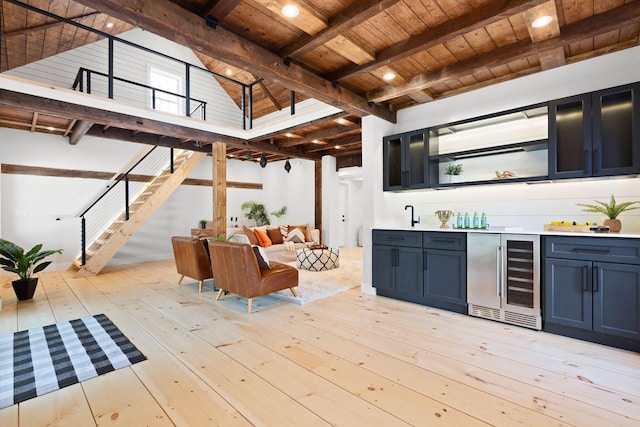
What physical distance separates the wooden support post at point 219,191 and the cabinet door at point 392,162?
344cm

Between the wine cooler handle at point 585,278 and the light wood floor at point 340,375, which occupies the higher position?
the wine cooler handle at point 585,278

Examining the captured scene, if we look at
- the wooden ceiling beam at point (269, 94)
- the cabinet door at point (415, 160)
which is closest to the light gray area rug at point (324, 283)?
the cabinet door at point (415, 160)

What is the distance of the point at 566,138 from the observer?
315 centimetres

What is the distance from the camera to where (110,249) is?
5.98 m

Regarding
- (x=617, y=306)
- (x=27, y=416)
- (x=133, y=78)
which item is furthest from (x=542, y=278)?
(x=133, y=78)

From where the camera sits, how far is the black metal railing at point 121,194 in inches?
267

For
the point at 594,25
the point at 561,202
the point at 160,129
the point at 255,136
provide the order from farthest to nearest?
the point at 255,136 → the point at 160,129 → the point at 561,202 → the point at 594,25

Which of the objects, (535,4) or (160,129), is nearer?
(535,4)

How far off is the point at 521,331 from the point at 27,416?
13.1 ft

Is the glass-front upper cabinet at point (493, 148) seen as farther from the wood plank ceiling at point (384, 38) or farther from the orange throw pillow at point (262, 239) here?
the orange throw pillow at point (262, 239)

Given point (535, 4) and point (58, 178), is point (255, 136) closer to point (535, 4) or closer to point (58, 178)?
point (58, 178)

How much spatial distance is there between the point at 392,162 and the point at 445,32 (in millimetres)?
2019

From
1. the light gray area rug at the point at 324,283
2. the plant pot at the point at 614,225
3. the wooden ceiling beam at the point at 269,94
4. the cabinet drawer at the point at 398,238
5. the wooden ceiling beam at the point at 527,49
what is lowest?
the light gray area rug at the point at 324,283

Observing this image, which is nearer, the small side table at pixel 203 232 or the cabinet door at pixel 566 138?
the cabinet door at pixel 566 138
